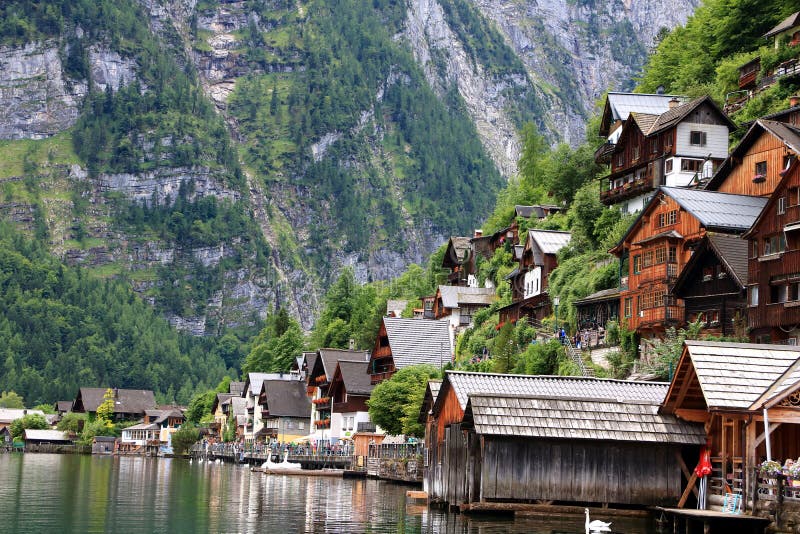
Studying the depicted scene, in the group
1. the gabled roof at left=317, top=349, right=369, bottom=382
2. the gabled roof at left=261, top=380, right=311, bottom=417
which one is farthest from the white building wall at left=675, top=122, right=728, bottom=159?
the gabled roof at left=261, top=380, right=311, bottom=417

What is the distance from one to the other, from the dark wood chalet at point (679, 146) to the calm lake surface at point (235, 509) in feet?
95.6

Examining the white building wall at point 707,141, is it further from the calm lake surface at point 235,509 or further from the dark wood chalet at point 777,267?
the calm lake surface at point 235,509

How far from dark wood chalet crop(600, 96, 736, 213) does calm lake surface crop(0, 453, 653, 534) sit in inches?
1147

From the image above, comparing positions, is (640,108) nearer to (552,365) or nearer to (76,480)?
(552,365)

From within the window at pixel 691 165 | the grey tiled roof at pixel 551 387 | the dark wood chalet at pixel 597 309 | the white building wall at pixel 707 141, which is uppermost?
the white building wall at pixel 707 141

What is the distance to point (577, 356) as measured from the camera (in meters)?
72.9

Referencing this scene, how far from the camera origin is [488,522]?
44656 mm

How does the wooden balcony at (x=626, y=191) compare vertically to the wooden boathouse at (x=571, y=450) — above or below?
above

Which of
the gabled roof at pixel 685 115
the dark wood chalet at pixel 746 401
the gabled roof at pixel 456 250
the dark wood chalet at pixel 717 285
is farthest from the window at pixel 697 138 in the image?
the gabled roof at pixel 456 250

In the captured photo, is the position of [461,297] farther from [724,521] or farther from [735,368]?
[724,521]

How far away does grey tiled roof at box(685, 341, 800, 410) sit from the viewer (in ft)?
127

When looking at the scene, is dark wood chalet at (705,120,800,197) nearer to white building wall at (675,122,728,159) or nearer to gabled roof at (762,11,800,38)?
white building wall at (675,122,728,159)

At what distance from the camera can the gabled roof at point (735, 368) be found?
38.8 meters

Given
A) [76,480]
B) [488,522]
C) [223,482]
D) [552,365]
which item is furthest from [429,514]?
[76,480]
